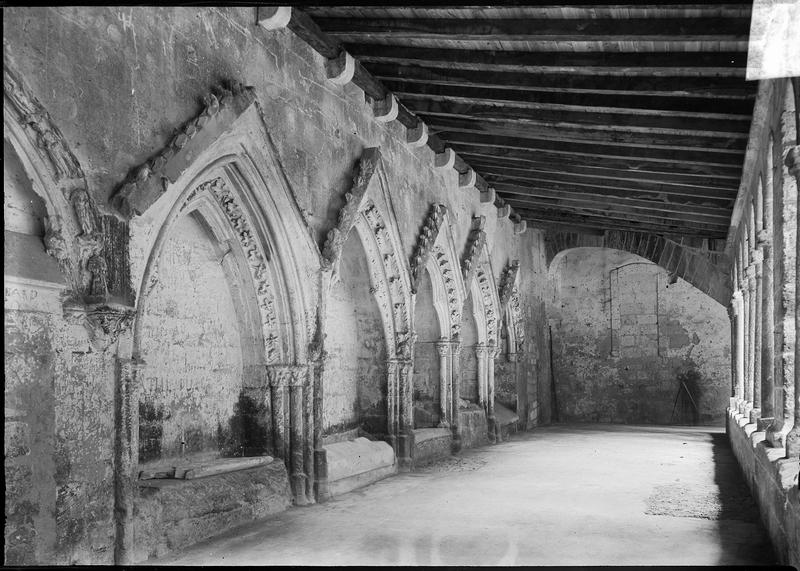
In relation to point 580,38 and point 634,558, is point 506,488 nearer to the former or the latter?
point 634,558

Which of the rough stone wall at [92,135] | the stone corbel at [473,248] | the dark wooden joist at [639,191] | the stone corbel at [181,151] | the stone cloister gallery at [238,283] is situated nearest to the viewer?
the rough stone wall at [92,135]

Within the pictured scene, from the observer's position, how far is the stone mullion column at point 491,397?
11.5m

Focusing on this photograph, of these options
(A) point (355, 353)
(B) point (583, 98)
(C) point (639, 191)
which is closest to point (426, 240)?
(A) point (355, 353)

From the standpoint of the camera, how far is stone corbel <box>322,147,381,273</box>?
663 cm

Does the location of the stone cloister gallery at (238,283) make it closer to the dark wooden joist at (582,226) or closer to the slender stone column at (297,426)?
the slender stone column at (297,426)

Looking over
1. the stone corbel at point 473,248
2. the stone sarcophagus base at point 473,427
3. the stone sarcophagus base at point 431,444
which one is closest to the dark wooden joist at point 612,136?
the stone corbel at point 473,248

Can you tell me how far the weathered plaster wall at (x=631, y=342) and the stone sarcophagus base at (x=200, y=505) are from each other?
11040 millimetres

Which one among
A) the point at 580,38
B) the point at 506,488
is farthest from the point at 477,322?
the point at 580,38

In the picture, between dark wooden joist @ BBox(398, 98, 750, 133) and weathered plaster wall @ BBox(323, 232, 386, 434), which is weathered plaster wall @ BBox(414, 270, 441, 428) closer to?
weathered plaster wall @ BBox(323, 232, 386, 434)

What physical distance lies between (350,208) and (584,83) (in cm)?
211

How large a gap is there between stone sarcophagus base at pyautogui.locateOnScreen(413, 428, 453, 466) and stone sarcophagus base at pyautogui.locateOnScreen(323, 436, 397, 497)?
683 millimetres

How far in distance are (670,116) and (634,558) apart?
4107 mm

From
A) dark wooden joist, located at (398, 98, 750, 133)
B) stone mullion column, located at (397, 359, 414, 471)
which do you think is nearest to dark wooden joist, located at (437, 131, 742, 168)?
dark wooden joist, located at (398, 98, 750, 133)

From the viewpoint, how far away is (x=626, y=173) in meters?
9.31
